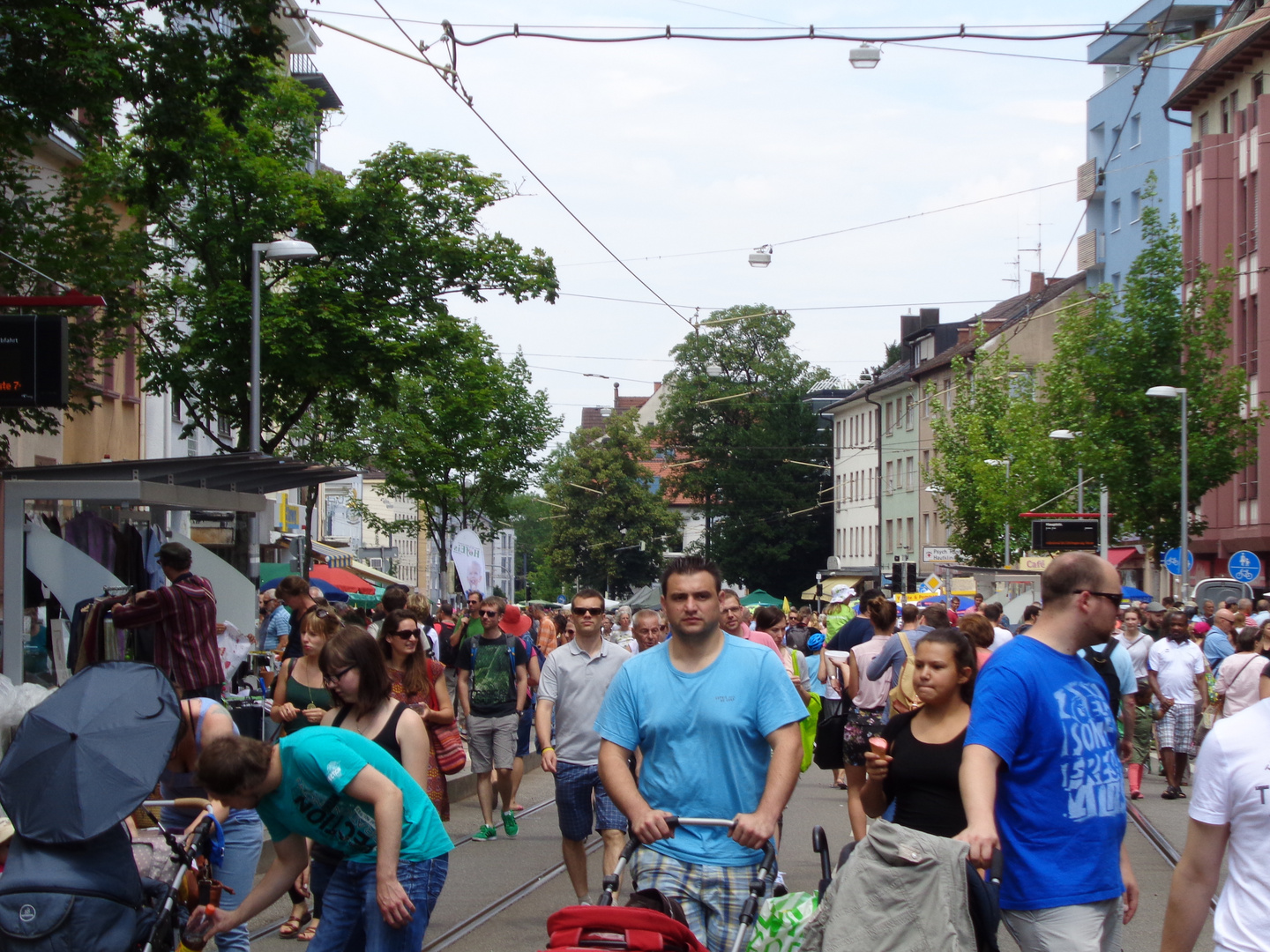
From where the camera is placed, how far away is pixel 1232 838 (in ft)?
13.0

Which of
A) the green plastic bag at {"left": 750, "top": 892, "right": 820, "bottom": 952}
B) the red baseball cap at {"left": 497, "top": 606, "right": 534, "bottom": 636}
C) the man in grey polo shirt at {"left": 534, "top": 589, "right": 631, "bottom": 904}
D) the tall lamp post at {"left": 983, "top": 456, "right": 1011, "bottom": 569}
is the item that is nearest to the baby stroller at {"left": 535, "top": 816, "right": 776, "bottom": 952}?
the green plastic bag at {"left": 750, "top": 892, "right": 820, "bottom": 952}

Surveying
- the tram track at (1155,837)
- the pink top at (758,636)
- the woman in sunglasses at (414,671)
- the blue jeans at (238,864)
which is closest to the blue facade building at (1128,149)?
the tram track at (1155,837)

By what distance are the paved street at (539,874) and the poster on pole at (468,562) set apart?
773cm

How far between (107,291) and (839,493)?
7556 cm

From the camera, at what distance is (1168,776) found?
15859mm

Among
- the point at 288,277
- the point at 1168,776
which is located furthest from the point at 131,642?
the point at 288,277

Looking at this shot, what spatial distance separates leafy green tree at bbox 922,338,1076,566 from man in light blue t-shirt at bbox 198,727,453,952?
152 ft

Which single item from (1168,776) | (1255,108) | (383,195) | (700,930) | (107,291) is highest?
(1255,108)

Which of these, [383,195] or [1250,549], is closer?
[383,195]

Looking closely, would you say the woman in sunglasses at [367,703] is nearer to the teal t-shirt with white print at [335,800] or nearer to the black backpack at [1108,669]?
the teal t-shirt with white print at [335,800]

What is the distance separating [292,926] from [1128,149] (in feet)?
194

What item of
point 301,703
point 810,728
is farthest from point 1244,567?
point 301,703

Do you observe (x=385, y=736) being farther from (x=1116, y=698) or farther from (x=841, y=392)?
(x=841, y=392)

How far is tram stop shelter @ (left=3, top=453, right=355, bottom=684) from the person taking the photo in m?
12.0
